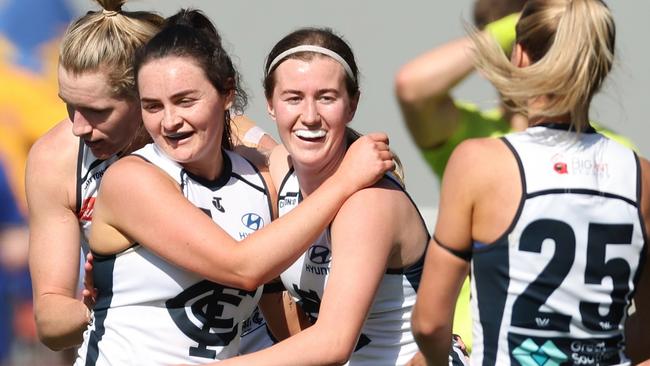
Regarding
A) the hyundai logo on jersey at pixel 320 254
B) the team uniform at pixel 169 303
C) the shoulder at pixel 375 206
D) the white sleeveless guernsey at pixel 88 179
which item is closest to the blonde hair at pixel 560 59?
the shoulder at pixel 375 206

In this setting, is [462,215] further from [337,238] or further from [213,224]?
[213,224]

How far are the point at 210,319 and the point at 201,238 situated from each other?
25cm

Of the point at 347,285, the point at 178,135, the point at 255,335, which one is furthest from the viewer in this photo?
the point at 255,335

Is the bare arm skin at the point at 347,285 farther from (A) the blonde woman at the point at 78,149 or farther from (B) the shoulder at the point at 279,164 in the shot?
(A) the blonde woman at the point at 78,149

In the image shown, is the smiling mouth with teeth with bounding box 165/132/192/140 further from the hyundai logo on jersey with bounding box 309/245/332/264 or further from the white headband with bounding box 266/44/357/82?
the hyundai logo on jersey with bounding box 309/245/332/264

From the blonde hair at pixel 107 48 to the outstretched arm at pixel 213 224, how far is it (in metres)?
0.37

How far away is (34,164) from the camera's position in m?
3.67

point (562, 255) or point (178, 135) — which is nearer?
point (562, 255)

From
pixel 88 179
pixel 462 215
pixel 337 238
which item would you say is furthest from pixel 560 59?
pixel 88 179

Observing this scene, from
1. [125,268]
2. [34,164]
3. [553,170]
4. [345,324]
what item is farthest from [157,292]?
[553,170]

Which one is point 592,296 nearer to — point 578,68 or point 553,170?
point 553,170

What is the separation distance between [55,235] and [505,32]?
1395 mm

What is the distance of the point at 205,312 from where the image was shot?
3215 mm

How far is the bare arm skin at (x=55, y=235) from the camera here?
3617 millimetres
